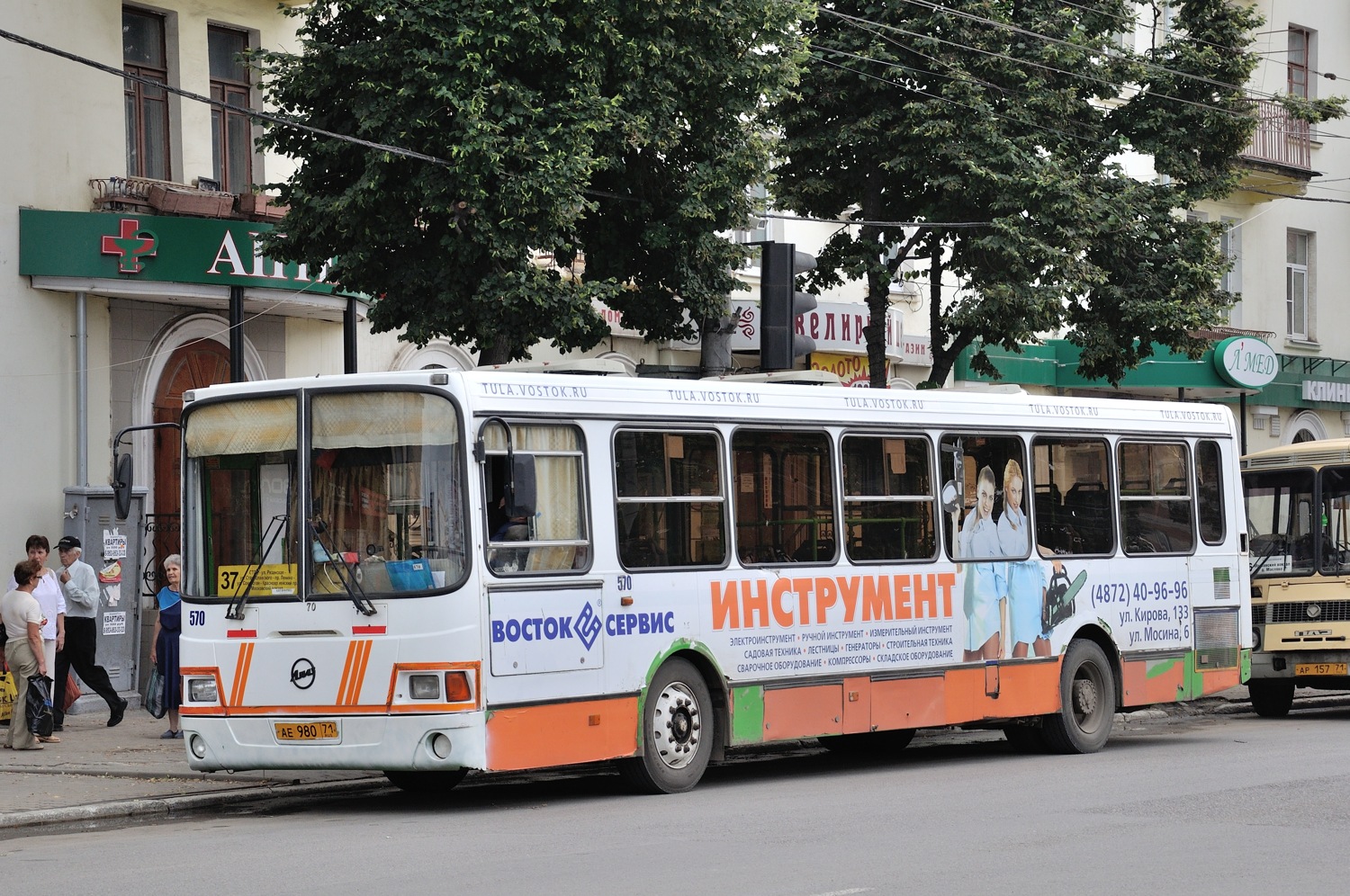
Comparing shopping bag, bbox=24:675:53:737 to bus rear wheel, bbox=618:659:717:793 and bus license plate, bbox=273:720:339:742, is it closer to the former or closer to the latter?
bus license plate, bbox=273:720:339:742

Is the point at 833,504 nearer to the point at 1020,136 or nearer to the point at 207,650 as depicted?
the point at 207,650

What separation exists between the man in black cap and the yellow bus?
1063 centimetres

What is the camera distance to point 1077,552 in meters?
16.1

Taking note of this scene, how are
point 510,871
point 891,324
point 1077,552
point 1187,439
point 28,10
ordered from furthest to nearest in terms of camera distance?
point 891,324
point 28,10
point 1187,439
point 1077,552
point 510,871

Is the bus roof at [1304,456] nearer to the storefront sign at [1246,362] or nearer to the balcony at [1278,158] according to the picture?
the storefront sign at [1246,362]

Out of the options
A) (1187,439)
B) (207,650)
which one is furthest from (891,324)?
(207,650)

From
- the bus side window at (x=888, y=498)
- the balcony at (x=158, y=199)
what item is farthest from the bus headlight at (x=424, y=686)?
the balcony at (x=158, y=199)

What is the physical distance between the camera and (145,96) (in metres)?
21.1

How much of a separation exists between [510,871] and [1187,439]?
9.65 m

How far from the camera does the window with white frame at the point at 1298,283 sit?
3778 cm

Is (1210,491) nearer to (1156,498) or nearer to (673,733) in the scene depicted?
(1156,498)

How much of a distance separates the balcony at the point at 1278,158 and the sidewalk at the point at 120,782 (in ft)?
78.8

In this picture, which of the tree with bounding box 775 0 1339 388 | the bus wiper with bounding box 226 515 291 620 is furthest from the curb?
the tree with bounding box 775 0 1339 388

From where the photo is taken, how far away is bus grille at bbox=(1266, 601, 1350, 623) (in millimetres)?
19516
